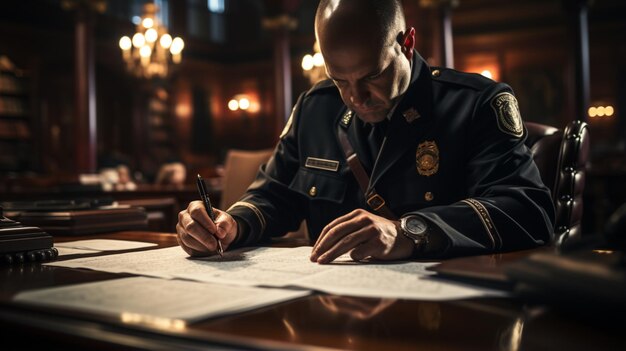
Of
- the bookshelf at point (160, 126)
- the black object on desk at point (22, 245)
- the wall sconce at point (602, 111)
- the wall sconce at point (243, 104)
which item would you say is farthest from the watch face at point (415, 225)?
the wall sconce at point (243, 104)

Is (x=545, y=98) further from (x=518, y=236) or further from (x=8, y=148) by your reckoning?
(x=518, y=236)

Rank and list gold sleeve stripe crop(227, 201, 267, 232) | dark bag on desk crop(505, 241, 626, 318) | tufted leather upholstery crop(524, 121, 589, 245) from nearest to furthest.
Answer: dark bag on desk crop(505, 241, 626, 318), gold sleeve stripe crop(227, 201, 267, 232), tufted leather upholstery crop(524, 121, 589, 245)

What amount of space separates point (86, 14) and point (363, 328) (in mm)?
8794

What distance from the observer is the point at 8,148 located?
1046 centimetres

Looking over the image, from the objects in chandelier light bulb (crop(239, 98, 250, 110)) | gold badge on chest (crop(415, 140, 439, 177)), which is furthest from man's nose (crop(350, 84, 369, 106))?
chandelier light bulb (crop(239, 98, 250, 110))

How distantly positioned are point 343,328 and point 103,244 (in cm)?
103

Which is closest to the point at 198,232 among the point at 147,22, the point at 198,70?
the point at 147,22

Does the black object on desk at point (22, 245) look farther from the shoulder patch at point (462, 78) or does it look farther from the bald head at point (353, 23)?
the shoulder patch at point (462, 78)

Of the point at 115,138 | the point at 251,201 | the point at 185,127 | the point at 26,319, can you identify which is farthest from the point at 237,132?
the point at 26,319

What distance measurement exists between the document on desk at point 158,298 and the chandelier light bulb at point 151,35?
7556 millimetres

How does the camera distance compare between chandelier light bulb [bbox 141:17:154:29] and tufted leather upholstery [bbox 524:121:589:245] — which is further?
chandelier light bulb [bbox 141:17:154:29]

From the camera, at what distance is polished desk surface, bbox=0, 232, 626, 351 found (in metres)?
0.55

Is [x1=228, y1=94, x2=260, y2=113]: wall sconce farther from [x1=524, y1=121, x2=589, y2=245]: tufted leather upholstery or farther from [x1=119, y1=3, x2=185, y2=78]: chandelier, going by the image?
[x1=524, y1=121, x2=589, y2=245]: tufted leather upholstery

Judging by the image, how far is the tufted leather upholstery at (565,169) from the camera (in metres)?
1.64
